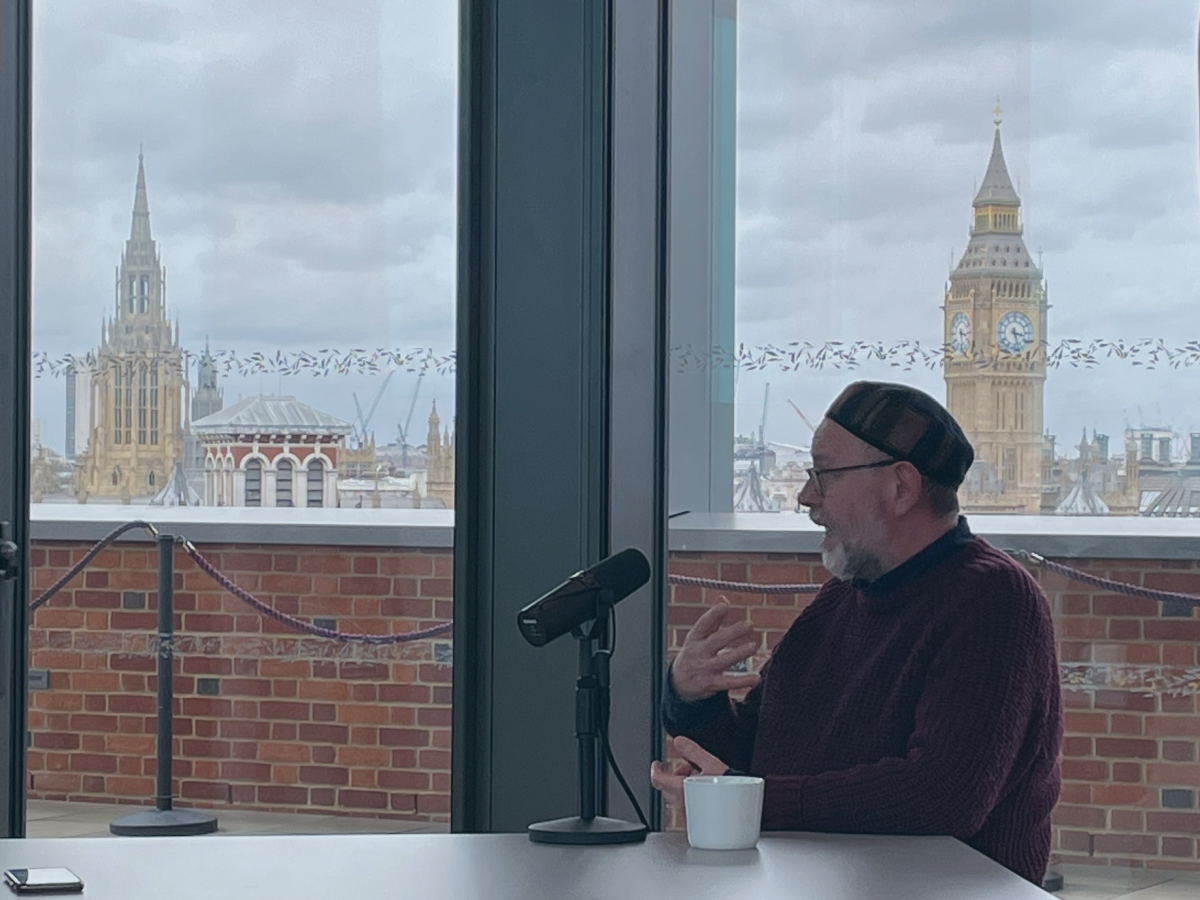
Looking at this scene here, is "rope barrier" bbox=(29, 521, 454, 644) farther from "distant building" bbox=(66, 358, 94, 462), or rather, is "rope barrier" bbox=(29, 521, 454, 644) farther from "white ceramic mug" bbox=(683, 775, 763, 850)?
"white ceramic mug" bbox=(683, 775, 763, 850)

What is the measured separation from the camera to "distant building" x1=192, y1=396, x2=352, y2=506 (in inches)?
143

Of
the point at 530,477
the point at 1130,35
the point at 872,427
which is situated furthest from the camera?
the point at 530,477

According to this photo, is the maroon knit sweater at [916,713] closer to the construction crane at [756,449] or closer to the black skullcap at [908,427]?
the black skullcap at [908,427]

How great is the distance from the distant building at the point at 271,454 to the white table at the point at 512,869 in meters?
1.54

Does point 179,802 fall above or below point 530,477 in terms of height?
below

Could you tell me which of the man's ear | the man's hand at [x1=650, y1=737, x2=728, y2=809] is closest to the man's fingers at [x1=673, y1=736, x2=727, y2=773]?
the man's hand at [x1=650, y1=737, x2=728, y2=809]

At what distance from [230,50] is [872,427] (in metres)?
1.61

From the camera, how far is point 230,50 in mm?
3584

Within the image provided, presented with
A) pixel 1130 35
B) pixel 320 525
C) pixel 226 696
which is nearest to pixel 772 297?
pixel 1130 35

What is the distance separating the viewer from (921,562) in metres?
2.77

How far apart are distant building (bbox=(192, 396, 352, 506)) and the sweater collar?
4.30ft

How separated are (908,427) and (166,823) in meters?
1.83

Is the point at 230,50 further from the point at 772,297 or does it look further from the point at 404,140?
the point at 772,297

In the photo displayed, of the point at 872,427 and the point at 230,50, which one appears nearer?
the point at 872,427
